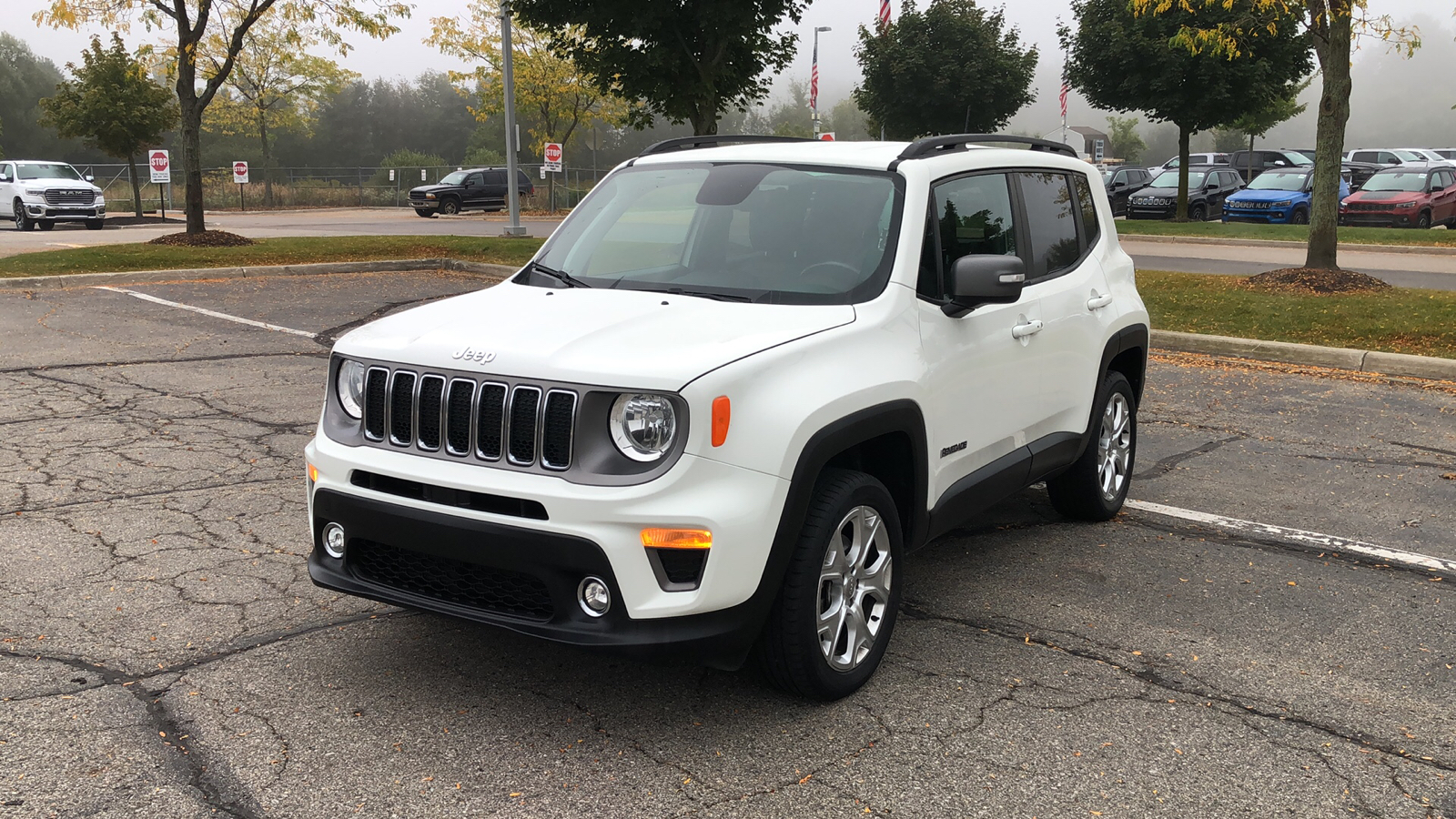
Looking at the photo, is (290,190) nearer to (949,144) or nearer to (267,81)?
(267,81)

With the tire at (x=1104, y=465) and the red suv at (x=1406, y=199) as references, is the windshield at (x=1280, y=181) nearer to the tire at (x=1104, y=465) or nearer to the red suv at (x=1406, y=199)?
the red suv at (x=1406, y=199)

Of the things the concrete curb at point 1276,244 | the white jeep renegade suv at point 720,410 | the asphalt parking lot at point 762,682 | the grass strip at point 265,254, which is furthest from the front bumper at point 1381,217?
the white jeep renegade suv at point 720,410

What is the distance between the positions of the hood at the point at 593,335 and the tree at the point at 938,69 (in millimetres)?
39155

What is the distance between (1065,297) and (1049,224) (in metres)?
0.38

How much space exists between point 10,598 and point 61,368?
220 inches

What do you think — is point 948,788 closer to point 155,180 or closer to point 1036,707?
point 1036,707

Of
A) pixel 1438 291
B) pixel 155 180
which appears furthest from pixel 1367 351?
pixel 155 180

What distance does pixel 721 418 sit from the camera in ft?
11.1

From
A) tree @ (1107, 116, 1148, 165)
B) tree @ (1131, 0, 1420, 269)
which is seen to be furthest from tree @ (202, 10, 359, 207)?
tree @ (1107, 116, 1148, 165)

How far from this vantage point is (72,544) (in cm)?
530

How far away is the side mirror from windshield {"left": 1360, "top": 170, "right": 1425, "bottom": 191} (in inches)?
1135

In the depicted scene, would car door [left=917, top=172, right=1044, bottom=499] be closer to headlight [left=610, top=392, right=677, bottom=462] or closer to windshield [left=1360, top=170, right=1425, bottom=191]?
headlight [left=610, top=392, right=677, bottom=462]

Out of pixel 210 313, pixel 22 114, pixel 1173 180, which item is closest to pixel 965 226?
pixel 210 313

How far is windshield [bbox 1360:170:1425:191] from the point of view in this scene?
93.7 feet
